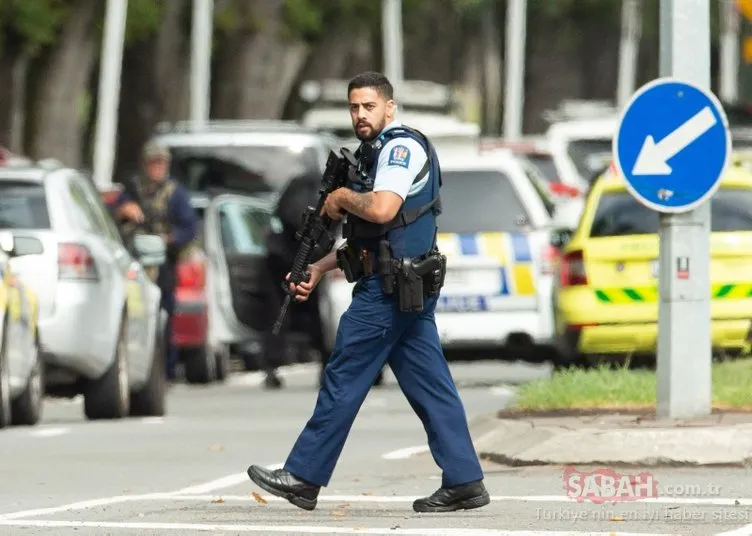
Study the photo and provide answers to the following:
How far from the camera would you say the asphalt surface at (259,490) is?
1011 centimetres

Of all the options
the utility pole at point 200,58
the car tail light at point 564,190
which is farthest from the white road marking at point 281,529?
the utility pole at point 200,58

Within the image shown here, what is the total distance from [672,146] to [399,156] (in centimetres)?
308

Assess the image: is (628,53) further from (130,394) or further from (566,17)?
(130,394)

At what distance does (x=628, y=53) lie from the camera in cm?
6731

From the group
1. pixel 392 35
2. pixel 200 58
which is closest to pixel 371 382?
pixel 200 58

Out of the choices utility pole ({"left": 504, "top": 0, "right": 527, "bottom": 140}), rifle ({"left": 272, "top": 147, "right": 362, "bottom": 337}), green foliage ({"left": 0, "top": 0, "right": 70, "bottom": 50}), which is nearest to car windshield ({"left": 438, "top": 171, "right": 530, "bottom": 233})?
rifle ({"left": 272, "top": 147, "right": 362, "bottom": 337})

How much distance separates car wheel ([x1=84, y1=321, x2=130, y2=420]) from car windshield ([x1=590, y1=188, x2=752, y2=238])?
11.4ft

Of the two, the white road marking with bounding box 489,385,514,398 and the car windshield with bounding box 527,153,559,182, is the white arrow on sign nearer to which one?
the white road marking with bounding box 489,385,514,398

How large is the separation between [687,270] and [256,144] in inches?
452

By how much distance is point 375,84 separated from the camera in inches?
419

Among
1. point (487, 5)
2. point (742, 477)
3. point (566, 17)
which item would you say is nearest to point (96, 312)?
point (742, 477)

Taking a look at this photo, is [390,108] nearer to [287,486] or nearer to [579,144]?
[287,486]

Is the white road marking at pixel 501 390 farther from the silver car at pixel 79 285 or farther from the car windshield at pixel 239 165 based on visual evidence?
the car windshield at pixel 239 165

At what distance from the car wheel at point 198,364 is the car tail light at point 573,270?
16.4ft
